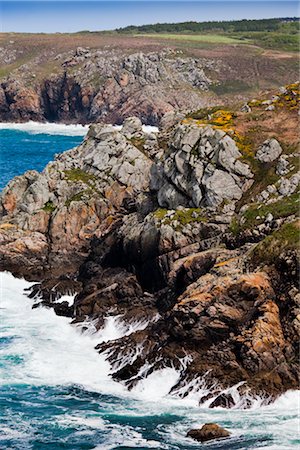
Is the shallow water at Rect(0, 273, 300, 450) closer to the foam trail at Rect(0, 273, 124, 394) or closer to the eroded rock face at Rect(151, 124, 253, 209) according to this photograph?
the foam trail at Rect(0, 273, 124, 394)

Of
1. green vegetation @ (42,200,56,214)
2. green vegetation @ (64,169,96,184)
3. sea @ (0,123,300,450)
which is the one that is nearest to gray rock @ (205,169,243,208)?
sea @ (0,123,300,450)

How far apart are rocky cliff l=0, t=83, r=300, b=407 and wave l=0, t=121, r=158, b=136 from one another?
9689cm

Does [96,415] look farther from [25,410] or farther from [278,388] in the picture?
[278,388]

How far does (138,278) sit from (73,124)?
143659mm

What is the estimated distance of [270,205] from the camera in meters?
49.6

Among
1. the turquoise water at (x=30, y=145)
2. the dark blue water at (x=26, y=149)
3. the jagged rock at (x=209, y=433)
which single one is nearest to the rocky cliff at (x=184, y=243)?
the jagged rock at (x=209, y=433)

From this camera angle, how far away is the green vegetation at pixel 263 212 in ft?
155

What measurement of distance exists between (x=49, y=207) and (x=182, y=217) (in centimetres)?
1910

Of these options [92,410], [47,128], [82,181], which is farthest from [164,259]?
[47,128]

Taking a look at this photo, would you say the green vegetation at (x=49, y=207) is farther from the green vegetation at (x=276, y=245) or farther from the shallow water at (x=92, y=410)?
the green vegetation at (x=276, y=245)

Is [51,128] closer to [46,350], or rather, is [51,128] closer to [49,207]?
[49,207]

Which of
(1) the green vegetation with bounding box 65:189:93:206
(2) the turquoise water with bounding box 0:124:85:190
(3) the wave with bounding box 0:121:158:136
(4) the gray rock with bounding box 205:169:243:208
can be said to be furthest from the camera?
(3) the wave with bounding box 0:121:158:136

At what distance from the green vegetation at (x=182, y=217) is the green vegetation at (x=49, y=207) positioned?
15.6 meters

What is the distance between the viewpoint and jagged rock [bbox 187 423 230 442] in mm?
32031
